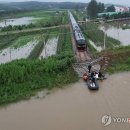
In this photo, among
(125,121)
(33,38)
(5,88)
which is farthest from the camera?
(33,38)

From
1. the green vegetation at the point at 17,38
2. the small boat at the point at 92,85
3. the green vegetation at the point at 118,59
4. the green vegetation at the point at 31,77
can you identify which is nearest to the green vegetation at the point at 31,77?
→ the green vegetation at the point at 31,77

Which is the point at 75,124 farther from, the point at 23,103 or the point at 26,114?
the point at 23,103

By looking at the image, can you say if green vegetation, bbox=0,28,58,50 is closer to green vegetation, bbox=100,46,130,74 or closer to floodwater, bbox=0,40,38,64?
floodwater, bbox=0,40,38,64

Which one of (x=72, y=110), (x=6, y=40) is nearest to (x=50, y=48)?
(x=6, y=40)

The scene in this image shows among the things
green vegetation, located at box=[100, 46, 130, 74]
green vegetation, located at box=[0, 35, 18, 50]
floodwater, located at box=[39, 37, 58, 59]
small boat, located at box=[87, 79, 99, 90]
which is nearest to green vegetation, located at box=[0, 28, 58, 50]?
green vegetation, located at box=[0, 35, 18, 50]

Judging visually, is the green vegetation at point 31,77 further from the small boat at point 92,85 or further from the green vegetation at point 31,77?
the small boat at point 92,85

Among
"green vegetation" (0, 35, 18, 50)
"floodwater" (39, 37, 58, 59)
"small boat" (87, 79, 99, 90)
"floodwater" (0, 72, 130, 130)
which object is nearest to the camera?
"floodwater" (0, 72, 130, 130)

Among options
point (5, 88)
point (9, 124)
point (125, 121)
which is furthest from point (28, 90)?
point (125, 121)
